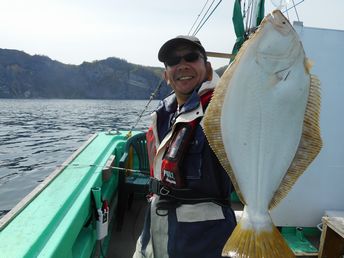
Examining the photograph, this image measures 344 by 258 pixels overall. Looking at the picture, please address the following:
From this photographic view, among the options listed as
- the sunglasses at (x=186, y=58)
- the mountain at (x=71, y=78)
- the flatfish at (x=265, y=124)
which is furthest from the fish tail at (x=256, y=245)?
the mountain at (x=71, y=78)

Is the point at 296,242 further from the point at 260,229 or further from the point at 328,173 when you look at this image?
the point at 260,229

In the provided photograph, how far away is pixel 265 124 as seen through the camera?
151cm

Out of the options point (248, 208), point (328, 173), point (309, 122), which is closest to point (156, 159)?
point (248, 208)

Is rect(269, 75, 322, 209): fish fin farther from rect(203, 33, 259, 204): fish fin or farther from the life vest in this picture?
the life vest

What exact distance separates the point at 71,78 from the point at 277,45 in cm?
11320

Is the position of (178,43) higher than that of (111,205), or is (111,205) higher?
(178,43)

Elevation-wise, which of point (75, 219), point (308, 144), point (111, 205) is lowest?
point (111, 205)

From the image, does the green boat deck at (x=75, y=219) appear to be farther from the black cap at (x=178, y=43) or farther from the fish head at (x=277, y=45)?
the fish head at (x=277, y=45)

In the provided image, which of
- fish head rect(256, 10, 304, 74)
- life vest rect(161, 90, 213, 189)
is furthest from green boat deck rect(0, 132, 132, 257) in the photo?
fish head rect(256, 10, 304, 74)

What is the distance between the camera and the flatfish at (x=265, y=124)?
146cm

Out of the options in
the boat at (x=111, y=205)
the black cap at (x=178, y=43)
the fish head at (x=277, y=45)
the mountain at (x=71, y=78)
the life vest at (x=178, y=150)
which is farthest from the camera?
the mountain at (x=71, y=78)

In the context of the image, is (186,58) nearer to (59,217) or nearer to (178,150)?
(178,150)

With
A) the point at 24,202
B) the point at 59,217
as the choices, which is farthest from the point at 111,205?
the point at 59,217

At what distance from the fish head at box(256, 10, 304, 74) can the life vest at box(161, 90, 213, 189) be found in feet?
2.03
